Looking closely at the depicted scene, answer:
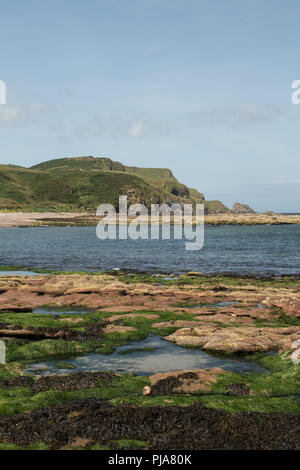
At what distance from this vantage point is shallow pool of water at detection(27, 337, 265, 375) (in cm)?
1898

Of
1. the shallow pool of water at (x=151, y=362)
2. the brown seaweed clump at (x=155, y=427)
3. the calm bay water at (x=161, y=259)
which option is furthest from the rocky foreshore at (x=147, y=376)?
the calm bay water at (x=161, y=259)

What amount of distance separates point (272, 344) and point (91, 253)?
53.9 m

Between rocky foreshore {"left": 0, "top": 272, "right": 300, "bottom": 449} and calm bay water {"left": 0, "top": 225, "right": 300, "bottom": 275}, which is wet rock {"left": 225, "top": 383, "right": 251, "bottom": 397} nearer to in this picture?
rocky foreshore {"left": 0, "top": 272, "right": 300, "bottom": 449}

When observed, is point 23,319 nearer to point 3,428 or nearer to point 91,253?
point 3,428

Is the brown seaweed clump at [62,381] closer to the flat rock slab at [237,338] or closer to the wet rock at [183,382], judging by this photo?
the wet rock at [183,382]

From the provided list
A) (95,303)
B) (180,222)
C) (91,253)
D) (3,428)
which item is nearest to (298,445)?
(3,428)

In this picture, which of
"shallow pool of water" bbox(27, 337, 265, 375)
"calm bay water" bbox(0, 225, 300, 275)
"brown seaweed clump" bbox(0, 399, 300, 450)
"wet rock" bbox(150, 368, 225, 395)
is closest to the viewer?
→ "brown seaweed clump" bbox(0, 399, 300, 450)

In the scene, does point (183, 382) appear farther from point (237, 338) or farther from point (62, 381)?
point (237, 338)

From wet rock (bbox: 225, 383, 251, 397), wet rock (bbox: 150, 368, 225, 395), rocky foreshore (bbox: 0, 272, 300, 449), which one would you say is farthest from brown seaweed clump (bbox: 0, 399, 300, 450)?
wet rock (bbox: 225, 383, 251, 397)

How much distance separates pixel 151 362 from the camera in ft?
65.4

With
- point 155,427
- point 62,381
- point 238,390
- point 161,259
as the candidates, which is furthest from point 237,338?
point 161,259

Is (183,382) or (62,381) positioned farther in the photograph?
(62,381)

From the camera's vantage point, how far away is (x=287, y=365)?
19016mm
